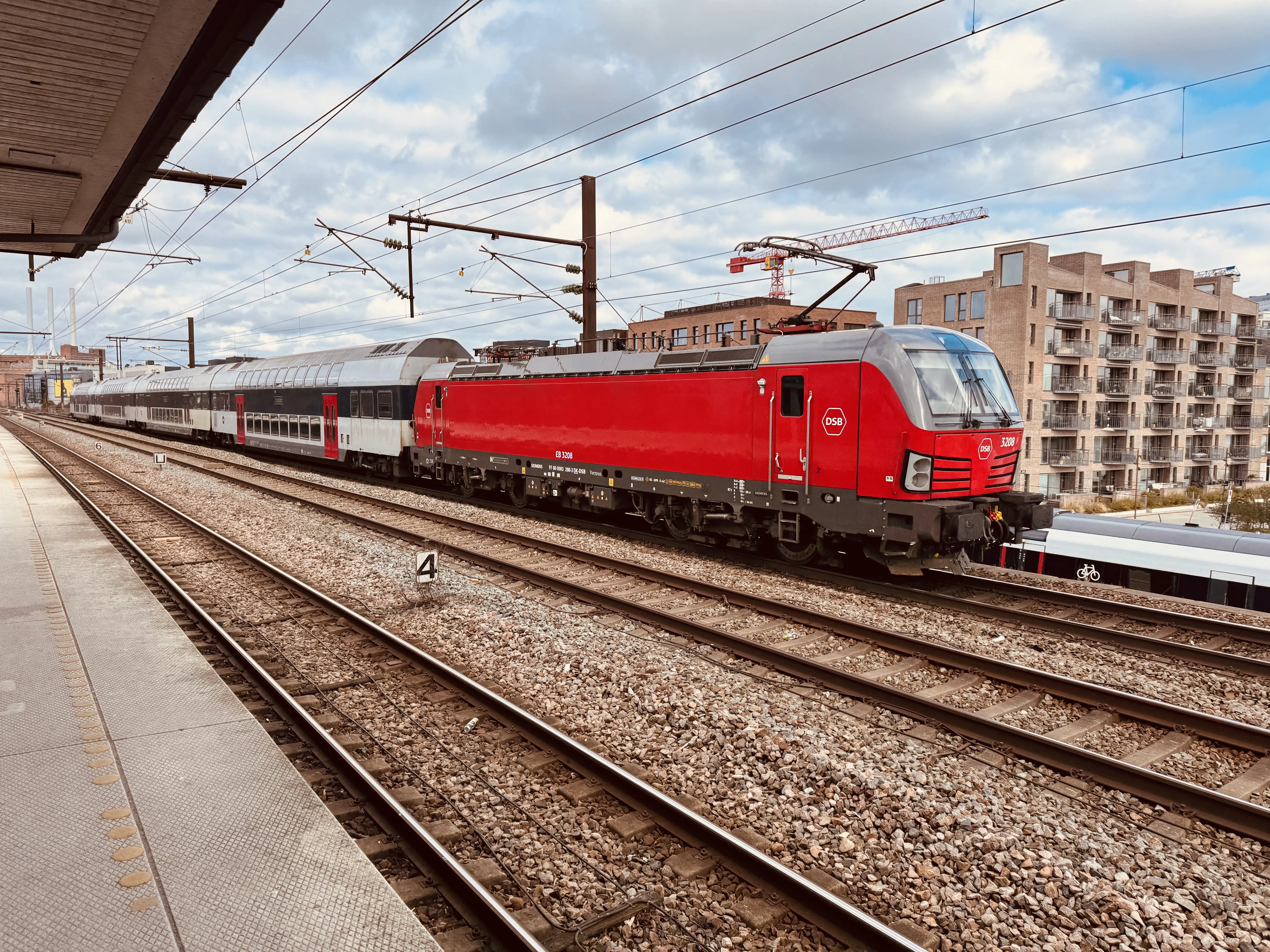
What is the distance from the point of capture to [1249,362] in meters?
64.9

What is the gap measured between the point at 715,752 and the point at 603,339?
11784 millimetres

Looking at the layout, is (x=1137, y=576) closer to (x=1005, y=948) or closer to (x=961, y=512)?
(x=961, y=512)

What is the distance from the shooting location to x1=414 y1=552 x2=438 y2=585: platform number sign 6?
10227mm

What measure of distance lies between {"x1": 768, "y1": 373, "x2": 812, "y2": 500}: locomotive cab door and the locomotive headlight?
1688mm

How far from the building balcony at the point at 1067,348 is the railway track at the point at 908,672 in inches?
1809

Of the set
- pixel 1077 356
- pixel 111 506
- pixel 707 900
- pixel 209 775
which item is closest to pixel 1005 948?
pixel 707 900

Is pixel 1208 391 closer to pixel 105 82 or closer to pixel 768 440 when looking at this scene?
pixel 768 440

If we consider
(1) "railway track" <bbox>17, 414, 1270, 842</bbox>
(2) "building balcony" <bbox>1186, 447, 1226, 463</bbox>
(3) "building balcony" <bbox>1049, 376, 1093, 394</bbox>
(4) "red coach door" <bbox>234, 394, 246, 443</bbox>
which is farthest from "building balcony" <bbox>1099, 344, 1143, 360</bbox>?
(4) "red coach door" <bbox>234, 394, 246, 443</bbox>

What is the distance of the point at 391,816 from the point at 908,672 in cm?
532

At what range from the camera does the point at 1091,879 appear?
450cm

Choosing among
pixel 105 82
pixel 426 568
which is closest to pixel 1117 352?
pixel 426 568

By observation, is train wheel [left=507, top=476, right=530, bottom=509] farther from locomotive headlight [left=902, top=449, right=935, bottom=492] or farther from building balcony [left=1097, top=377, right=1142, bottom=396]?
building balcony [left=1097, top=377, right=1142, bottom=396]

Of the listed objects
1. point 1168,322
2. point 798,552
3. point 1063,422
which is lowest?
point 798,552

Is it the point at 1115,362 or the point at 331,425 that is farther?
the point at 1115,362
